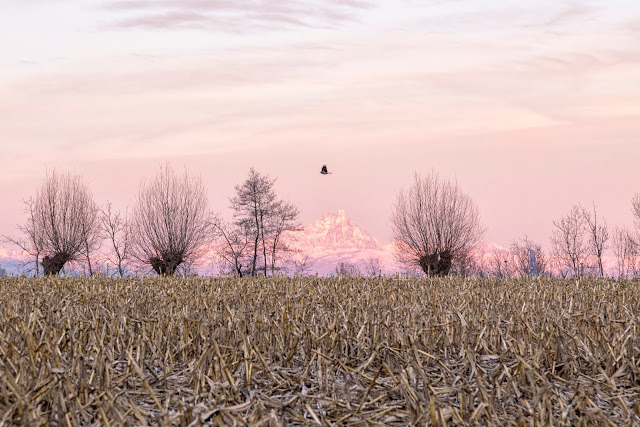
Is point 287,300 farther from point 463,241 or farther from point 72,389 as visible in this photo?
point 463,241

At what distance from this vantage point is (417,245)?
38.2 meters

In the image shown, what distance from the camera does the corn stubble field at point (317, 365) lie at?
317 centimetres

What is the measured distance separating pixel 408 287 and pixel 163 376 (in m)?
5.18

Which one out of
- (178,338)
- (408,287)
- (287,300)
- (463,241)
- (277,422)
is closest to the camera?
(277,422)

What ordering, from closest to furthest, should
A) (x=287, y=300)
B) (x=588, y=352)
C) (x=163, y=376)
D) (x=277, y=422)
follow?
(x=277, y=422), (x=163, y=376), (x=588, y=352), (x=287, y=300)

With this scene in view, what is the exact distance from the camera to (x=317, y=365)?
3.93m

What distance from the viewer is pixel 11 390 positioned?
3367 millimetres

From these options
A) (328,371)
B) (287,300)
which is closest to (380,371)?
(328,371)

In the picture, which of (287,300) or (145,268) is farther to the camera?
(145,268)

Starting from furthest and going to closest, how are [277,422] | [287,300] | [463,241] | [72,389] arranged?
[463,241] < [287,300] < [72,389] < [277,422]

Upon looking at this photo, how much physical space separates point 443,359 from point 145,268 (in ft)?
116

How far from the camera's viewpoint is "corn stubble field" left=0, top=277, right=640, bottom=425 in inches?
125

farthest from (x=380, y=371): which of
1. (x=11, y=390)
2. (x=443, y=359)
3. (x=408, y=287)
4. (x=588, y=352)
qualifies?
(x=408, y=287)

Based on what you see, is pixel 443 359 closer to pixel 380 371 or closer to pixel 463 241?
pixel 380 371
